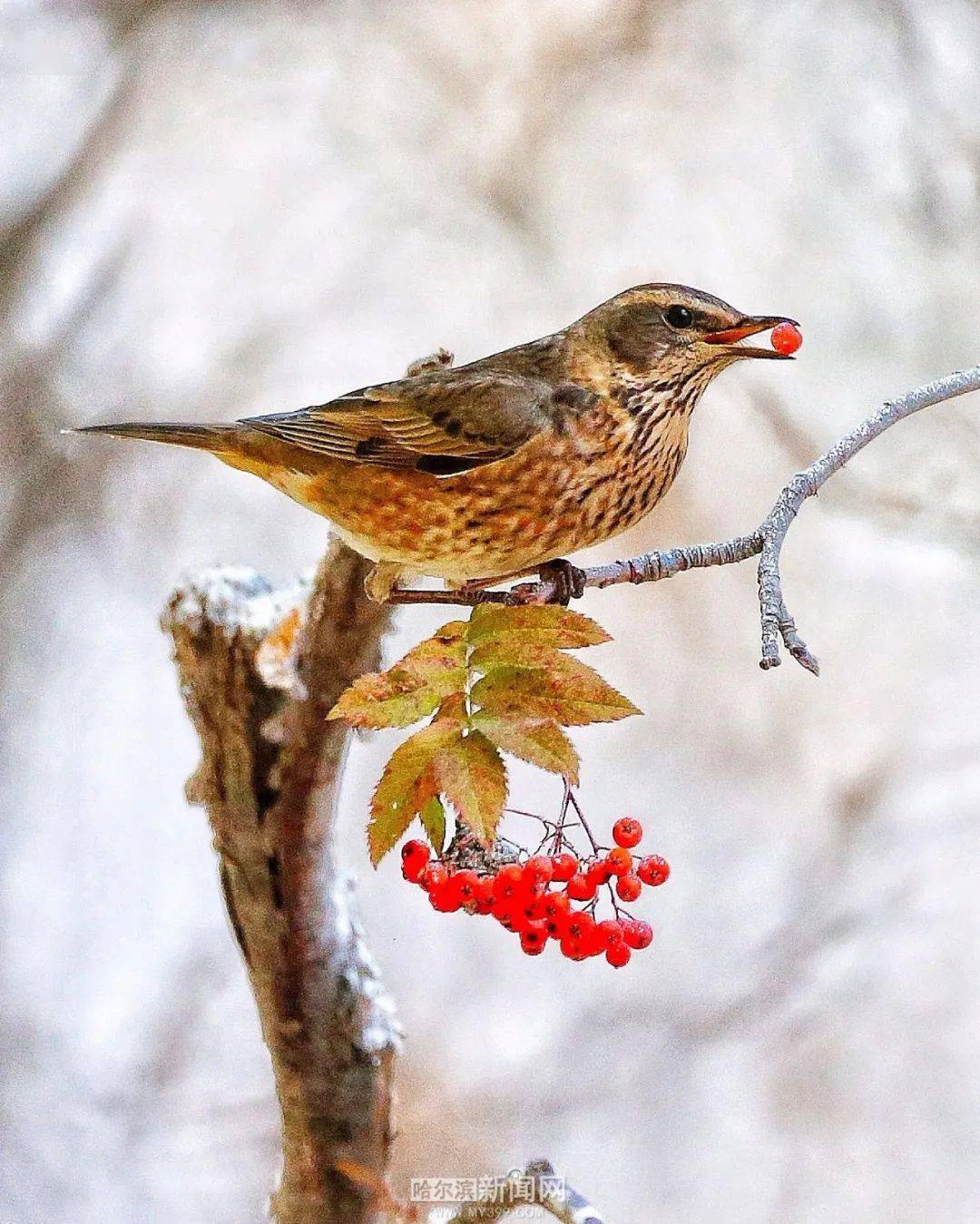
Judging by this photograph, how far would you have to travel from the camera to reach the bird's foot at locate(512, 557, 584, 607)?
1.25m

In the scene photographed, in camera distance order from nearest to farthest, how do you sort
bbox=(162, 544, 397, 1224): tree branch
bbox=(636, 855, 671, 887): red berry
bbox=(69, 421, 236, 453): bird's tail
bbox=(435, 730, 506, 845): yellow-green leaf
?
bbox=(435, 730, 506, 845): yellow-green leaf
bbox=(636, 855, 671, 887): red berry
bbox=(69, 421, 236, 453): bird's tail
bbox=(162, 544, 397, 1224): tree branch

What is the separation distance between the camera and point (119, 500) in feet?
8.48

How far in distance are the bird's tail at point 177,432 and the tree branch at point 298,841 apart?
0.23m

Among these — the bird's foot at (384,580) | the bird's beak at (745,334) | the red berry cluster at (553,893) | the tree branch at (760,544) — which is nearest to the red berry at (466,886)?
the red berry cluster at (553,893)

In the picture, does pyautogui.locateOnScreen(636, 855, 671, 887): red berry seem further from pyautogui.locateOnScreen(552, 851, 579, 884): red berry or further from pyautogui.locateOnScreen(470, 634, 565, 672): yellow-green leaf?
pyautogui.locateOnScreen(470, 634, 565, 672): yellow-green leaf

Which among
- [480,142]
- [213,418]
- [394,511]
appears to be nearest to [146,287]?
[213,418]

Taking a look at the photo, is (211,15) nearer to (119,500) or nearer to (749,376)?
(119,500)

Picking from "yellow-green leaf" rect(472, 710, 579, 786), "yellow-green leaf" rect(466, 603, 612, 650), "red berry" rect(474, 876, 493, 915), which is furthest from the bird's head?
"red berry" rect(474, 876, 493, 915)

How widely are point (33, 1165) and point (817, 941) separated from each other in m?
1.67

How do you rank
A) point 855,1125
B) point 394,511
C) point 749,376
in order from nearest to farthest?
point 394,511, point 749,376, point 855,1125

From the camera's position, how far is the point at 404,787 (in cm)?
102

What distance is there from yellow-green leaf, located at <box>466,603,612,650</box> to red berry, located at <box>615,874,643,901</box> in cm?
22

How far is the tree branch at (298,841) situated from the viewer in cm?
163

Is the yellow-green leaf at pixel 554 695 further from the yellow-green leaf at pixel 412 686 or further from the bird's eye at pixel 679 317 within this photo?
the bird's eye at pixel 679 317
